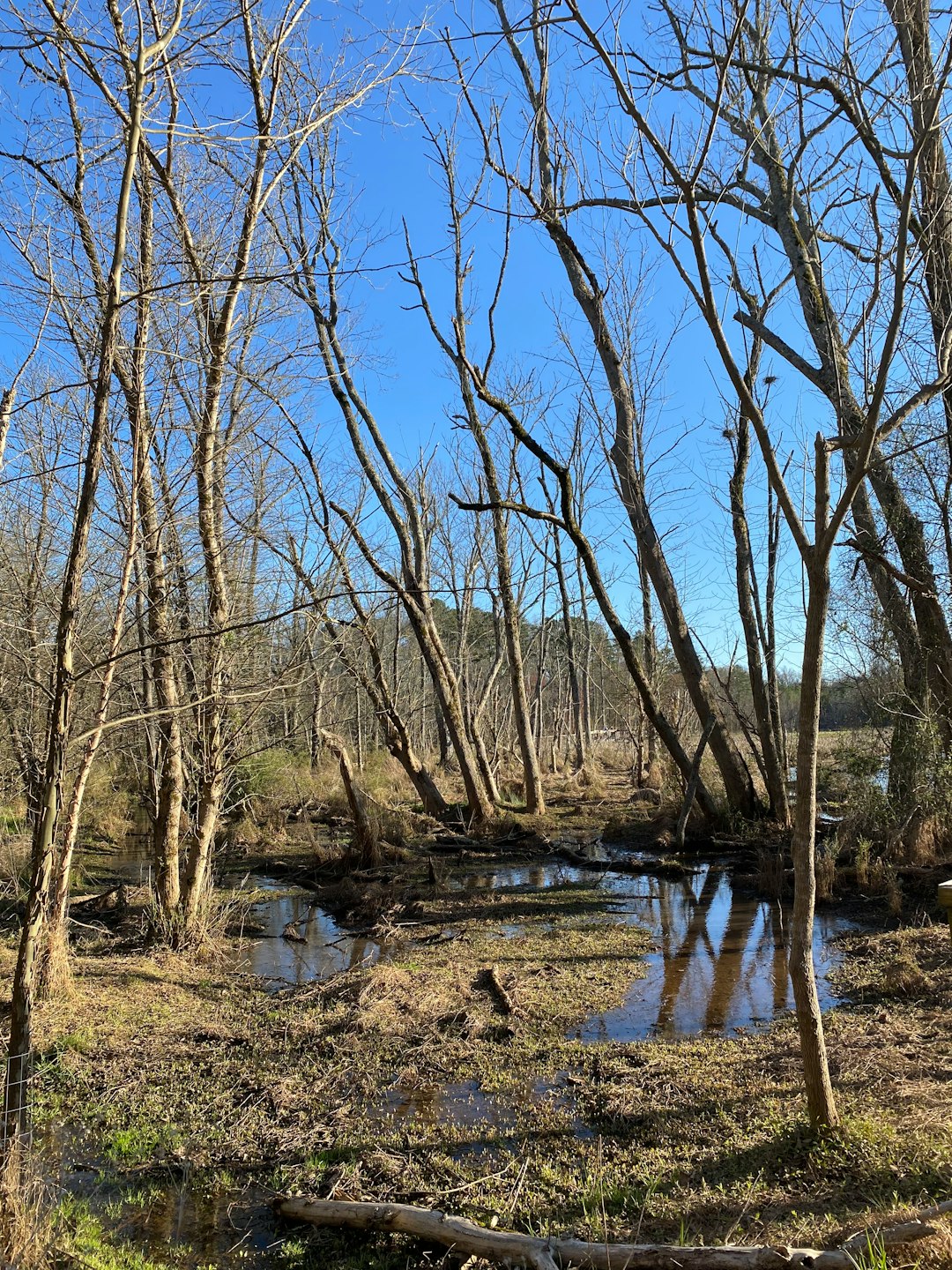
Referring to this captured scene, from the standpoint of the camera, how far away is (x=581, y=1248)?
3.08 meters

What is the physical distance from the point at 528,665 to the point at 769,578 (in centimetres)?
2842

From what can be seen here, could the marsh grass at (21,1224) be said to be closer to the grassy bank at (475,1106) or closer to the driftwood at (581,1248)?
the grassy bank at (475,1106)

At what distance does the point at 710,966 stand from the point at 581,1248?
5.23 metres

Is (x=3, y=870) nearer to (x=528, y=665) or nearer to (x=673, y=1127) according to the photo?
(x=673, y=1127)

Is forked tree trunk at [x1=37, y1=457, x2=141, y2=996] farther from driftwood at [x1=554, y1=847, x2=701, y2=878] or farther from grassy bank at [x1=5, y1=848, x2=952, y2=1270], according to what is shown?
driftwood at [x1=554, y1=847, x2=701, y2=878]

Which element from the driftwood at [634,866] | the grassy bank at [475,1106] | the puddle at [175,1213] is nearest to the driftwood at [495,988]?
the grassy bank at [475,1106]

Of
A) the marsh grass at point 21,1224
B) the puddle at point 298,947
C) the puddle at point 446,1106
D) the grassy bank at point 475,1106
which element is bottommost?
the puddle at point 298,947

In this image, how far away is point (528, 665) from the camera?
1716 inches

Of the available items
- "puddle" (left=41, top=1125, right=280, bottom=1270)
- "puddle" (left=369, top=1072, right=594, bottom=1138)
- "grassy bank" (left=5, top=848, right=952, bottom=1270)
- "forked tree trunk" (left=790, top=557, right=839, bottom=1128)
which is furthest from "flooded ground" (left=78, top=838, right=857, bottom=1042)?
"puddle" (left=41, top=1125, right=280, bottom=1270)

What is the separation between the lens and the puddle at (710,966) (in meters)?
6.33

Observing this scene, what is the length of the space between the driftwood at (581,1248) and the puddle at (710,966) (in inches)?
105

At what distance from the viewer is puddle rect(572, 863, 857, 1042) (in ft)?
20.8

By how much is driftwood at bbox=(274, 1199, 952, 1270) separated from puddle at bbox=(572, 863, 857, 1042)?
2.67 metres

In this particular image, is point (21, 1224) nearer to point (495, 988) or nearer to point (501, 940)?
point (495, 988)
